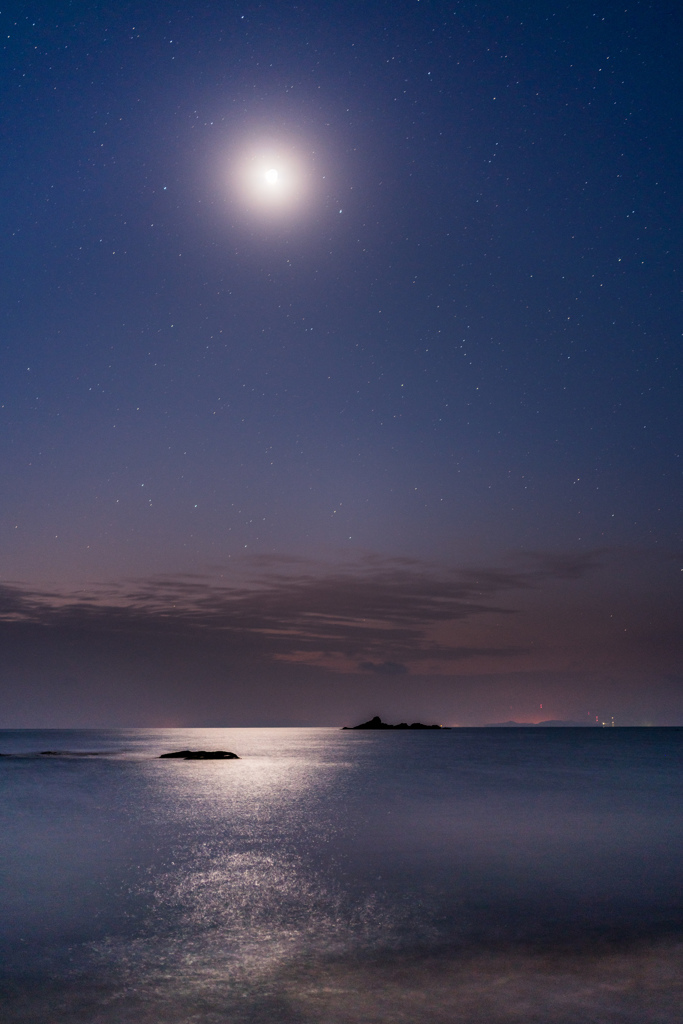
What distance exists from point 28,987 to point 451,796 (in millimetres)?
40064

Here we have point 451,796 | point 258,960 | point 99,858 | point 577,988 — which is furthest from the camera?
point 451,796

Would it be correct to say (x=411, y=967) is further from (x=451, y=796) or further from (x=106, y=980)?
(x=451, y=796)

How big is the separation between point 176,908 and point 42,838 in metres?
15.4

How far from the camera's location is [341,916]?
1600 cm

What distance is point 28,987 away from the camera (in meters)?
11.3

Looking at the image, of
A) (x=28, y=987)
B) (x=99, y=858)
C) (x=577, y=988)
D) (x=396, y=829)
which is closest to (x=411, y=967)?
(x=577, y=988)

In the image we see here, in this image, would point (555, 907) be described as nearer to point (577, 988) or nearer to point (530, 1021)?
point (577, 988)

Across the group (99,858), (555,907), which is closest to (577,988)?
(555,907)

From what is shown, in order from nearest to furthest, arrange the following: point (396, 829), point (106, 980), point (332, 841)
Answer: point (106, 980) → point (332, 841) → point (396, 829)

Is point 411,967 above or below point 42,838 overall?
above

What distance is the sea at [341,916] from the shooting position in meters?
10.3

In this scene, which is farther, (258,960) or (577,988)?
(258,960)

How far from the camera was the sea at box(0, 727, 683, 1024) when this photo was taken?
10312 millimetres

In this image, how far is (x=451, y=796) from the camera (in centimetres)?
4781
